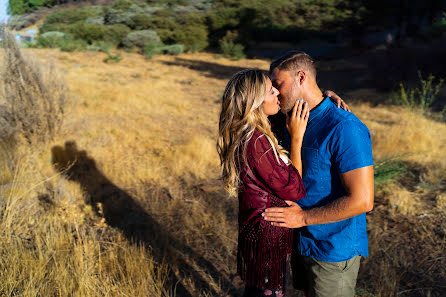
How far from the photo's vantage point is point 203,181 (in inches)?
225

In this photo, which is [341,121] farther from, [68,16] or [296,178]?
[68,16]

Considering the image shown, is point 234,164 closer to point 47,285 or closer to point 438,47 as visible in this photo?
point 47,285

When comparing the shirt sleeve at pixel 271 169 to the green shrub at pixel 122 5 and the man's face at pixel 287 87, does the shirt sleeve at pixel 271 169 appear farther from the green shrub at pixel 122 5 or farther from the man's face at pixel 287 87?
the green shrub at pixel 122 5

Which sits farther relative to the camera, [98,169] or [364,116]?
[364,116]

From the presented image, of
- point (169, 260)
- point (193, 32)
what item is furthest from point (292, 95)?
point (193, 32)

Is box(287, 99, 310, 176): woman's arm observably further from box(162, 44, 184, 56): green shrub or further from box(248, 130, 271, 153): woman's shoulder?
box(162, 44, 184, 56): green shrub

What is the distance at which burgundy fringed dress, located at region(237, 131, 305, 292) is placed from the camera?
161 cm

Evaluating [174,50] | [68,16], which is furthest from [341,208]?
[68,16]

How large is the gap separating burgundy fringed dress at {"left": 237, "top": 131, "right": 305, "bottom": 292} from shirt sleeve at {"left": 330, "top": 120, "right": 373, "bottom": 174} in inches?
8.9

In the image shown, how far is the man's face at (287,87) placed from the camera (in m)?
1.84

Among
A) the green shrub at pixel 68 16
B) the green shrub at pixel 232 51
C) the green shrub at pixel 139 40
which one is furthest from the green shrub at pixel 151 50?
the green shrub at pixel 68 16

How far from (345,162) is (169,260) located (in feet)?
8.78

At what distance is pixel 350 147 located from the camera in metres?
1.57

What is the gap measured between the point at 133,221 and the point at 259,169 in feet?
10.9
